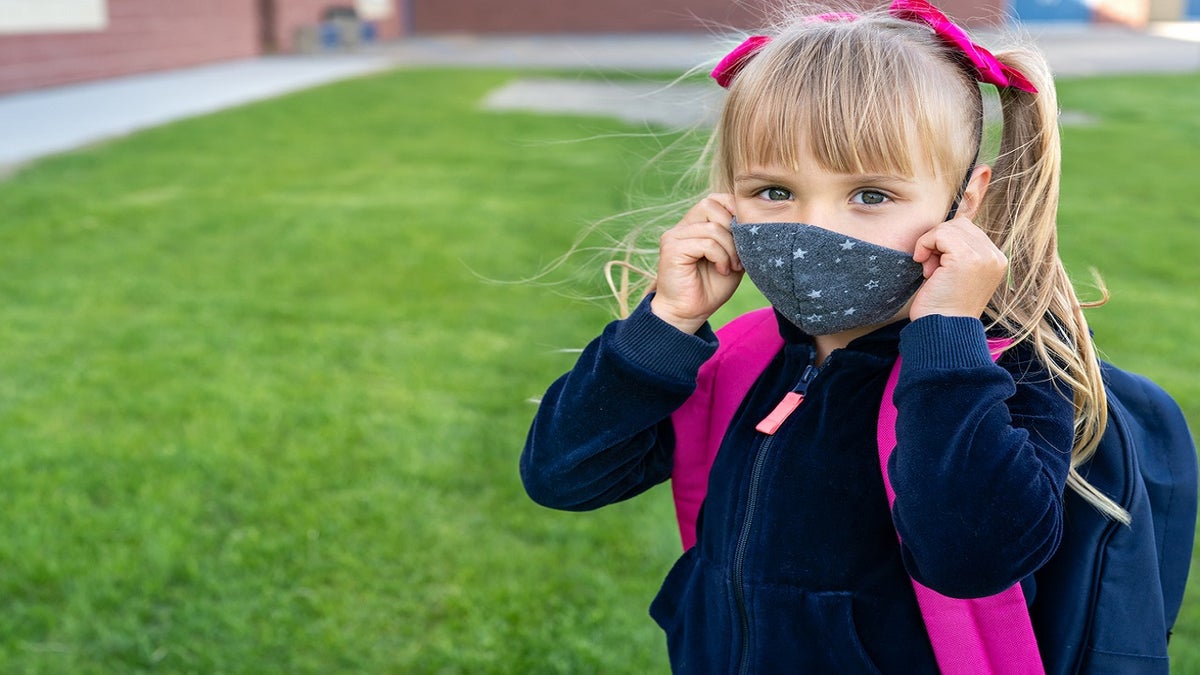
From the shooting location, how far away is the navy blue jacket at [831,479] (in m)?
1.38

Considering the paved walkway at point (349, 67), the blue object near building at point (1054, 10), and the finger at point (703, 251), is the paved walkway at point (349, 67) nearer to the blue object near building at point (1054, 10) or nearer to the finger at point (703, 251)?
the finger at point (703, 251)

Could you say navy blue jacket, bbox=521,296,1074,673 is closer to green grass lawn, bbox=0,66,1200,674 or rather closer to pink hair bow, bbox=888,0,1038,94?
pink hair bow, bbox=888,0,1038,94

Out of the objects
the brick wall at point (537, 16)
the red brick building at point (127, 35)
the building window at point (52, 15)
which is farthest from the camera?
the brick wall at point (537, 16)

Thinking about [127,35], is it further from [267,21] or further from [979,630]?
[979,630]

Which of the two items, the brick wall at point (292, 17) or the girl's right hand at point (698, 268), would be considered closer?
the girl's right hand at point (698, 268)

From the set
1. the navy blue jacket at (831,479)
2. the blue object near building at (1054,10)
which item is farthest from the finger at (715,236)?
the blue object near building at (1054,10)

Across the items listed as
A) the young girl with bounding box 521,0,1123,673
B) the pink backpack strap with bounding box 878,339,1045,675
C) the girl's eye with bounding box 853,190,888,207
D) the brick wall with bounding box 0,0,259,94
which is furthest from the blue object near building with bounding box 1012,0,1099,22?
the pink backpack strap with bounding box 878,339,1045,675

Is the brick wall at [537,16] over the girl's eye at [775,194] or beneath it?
beneath

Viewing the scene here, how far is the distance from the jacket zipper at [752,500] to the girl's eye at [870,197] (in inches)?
9.5

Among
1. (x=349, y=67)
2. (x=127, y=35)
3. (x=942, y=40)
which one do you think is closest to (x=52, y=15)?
(x=127, y=35)

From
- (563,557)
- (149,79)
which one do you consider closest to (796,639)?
(563,557)

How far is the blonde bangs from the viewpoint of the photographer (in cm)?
151

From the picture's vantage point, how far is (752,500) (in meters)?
1.58

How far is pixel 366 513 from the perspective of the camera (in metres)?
3.60
